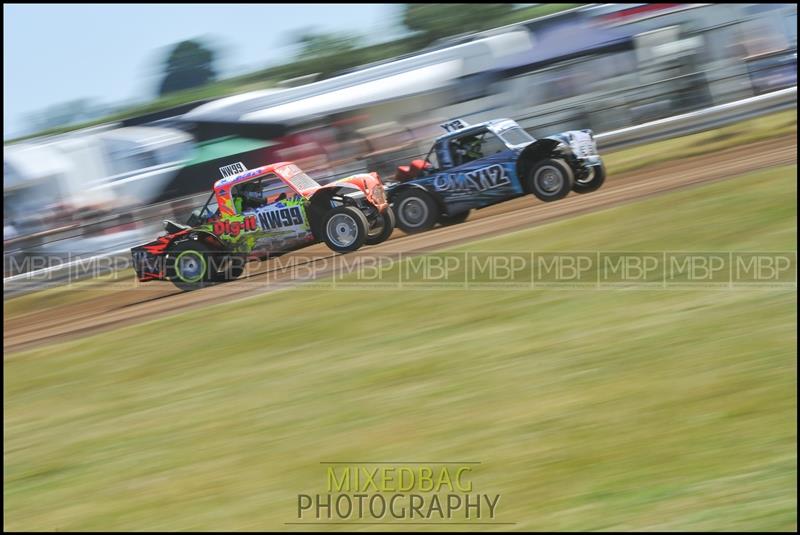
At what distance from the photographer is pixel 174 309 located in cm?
749

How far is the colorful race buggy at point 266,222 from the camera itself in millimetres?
3211

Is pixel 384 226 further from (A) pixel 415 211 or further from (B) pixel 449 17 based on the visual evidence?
(B) pixel 449 17

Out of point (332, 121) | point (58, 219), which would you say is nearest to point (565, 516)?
point (332, 121)

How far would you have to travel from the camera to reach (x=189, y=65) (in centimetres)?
462

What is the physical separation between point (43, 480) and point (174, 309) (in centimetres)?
210

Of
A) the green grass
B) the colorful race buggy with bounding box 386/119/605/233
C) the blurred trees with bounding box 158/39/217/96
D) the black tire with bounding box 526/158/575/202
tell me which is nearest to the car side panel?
the colorful race buggy with bounding box 386/119/605/233

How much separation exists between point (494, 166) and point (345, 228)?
1.47 m

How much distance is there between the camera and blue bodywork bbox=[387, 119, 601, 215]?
14.0ft

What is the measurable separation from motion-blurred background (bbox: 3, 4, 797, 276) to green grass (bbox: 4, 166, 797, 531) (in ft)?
7.54

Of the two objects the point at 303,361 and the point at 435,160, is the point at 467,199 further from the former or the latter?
the point at 303,361

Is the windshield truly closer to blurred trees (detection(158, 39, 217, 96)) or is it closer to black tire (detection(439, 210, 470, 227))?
black tire (detection(439, 210, 470, 227))

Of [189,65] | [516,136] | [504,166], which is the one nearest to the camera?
[504,166]

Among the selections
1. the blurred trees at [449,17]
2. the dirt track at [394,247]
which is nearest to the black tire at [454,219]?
the dirt track at [394,247]

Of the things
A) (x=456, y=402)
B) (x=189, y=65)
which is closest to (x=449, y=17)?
(x=456, y=402)
